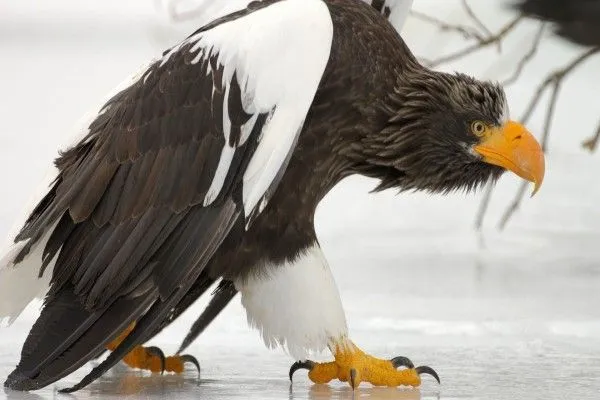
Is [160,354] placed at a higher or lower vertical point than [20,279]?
lower

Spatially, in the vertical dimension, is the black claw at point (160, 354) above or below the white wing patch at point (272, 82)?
below

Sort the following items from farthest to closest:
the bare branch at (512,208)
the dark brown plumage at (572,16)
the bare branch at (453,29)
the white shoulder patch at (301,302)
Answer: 1. the dark brown plumage at (572,16)
2. the bare branch at (512,208)
3. the bare branch at (453,29)
4. the white shoulder patch at (301,302)

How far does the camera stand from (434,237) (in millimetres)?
5211

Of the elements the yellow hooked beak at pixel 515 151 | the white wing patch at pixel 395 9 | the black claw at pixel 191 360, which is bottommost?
the black claw at pixel 191 360

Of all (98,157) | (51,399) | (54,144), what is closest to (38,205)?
(98,157)

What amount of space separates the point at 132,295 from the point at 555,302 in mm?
2133

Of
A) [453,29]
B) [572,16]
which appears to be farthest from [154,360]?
[572,16]

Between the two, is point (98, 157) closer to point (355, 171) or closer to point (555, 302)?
point (355, 171)

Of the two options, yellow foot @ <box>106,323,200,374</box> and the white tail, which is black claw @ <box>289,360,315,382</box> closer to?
yellow foot @ <box>106,323,200,374</box>

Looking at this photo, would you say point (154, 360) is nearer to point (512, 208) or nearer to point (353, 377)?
point (353, 377)

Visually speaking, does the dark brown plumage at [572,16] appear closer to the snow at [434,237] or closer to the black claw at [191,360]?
the snow at [434,237]

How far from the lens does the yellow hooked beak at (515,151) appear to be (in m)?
3.13

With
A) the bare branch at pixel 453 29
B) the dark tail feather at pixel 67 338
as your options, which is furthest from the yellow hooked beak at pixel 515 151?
the bare branch at pixel 453 29

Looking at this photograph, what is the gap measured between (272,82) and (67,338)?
26.8 inches
